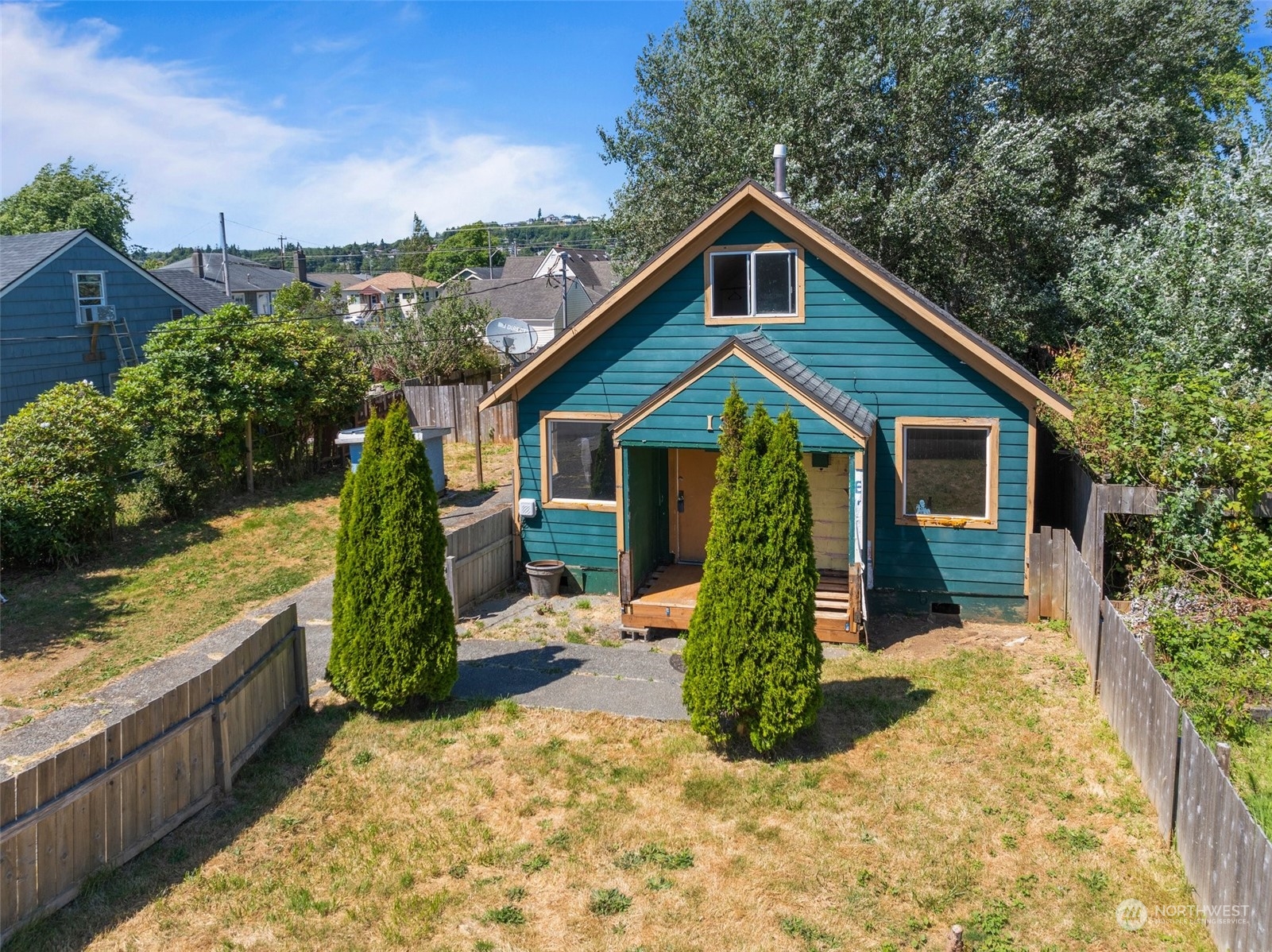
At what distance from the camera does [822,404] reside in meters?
11.7

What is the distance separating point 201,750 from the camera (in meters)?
7.73

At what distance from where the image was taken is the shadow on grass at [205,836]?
6129 millimetres

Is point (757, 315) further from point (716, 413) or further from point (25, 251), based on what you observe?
point (25, 251)

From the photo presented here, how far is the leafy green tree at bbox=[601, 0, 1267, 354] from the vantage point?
20.7 meters

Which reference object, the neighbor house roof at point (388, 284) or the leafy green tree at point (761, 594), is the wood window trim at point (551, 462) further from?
the neighbor house roof at point (388, 284)

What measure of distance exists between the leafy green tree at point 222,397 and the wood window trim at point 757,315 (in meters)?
10.5

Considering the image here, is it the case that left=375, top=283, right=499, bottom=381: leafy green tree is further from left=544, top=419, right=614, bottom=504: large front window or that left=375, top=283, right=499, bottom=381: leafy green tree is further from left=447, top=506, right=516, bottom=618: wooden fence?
left=447, top=506, right=516, bottom=618: wooden fence

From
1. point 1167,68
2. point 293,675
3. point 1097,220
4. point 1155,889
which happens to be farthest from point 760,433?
point 1167,68

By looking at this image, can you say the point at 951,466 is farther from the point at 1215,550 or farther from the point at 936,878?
the point at 936,878

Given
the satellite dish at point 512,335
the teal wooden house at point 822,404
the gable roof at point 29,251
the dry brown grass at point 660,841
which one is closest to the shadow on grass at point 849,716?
the dry brown grass at point 660,841

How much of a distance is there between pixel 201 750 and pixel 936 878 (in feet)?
19.3

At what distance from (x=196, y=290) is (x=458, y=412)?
14500 millimetres

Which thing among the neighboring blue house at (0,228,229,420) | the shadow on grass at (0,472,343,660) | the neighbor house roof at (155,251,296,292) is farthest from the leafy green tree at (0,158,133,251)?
the shadow on grass at (0,472,343,660)

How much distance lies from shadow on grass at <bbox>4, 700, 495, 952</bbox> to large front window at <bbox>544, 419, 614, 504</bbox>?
4.70 metres
